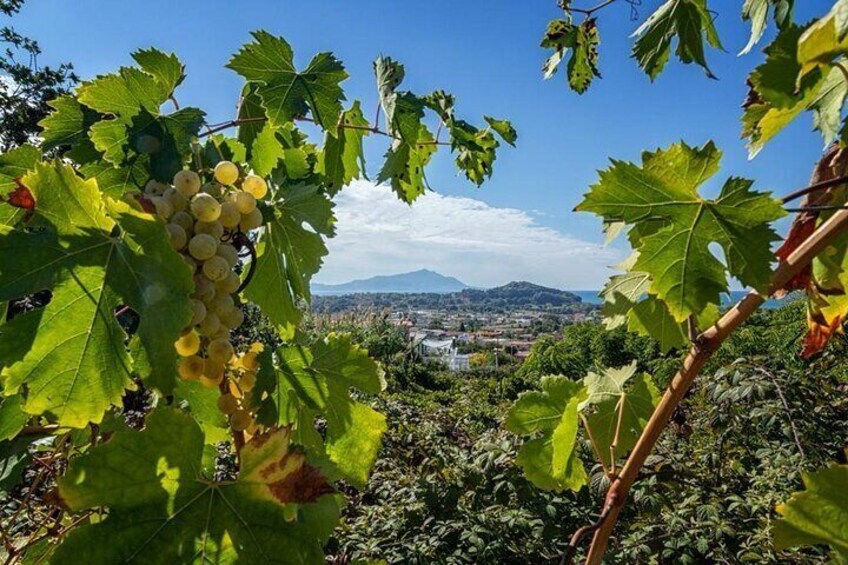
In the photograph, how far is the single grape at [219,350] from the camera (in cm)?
64

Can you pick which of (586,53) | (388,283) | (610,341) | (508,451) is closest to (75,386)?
(586,53)

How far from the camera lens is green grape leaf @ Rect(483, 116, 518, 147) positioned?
145 cm

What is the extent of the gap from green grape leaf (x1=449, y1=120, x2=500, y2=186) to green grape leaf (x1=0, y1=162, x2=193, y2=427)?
0.83m

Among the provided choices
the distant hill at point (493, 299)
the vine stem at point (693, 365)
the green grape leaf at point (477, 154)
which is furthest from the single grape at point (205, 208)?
the distant hill at point (493, 299)

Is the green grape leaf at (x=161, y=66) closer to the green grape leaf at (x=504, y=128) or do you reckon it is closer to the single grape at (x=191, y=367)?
the single grape at (x=191, y=367)

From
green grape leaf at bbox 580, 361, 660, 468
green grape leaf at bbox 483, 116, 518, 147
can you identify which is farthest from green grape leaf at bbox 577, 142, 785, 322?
green grape leaf at bbox 483, 116, 518, 147

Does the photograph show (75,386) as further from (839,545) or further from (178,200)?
(839,545)

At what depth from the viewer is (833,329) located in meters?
0.75

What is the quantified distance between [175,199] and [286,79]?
1.09 ft

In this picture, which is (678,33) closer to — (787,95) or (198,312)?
(787,95)

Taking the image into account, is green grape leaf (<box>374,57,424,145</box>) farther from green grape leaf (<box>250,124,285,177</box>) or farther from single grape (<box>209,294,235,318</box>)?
single grape (<box>209,294,235,318</box>)

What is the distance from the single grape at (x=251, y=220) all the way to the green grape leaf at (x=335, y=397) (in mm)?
211

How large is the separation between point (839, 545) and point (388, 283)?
137465 mm

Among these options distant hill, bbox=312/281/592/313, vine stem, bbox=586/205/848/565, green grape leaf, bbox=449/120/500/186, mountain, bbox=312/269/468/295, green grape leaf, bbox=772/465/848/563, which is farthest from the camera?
mountain, bbox=312/269/468/295
